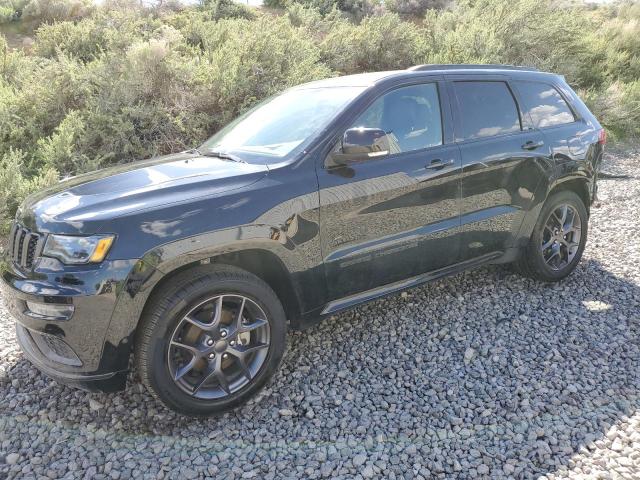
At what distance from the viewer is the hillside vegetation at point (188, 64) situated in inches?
265

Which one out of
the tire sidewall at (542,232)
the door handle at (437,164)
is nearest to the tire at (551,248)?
the tire sidewall at (542,232)

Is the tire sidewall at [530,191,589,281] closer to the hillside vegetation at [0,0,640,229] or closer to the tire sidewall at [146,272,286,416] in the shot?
the tire sidewall at [146,272,286,416]

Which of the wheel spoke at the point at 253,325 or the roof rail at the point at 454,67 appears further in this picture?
the roof rail at the point at 454,67

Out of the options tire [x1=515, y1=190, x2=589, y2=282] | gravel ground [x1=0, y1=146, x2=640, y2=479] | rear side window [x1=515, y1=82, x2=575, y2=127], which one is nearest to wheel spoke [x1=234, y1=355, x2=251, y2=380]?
gravel ground [x1=0, y1=146, x2=640, y2=479]

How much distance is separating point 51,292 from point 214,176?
1.03 meters

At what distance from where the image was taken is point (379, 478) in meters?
2.32

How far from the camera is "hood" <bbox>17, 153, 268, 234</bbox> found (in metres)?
2.44

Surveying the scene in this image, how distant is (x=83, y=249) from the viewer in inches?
92.4

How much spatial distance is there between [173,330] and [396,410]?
1.33 m

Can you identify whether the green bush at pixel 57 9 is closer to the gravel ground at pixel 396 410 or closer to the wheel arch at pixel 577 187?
the gravel ground at pixel 396 410

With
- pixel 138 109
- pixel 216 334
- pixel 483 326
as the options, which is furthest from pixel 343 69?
pixel 216 334

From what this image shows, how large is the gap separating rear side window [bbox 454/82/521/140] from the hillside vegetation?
15.0 ft

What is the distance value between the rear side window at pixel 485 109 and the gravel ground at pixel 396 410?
1414 mm

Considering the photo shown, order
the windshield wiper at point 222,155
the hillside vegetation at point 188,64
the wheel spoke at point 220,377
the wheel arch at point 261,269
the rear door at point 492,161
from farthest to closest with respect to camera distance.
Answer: the hillside vegetation at point 188,64 < the rear door at point 492,161 < the windshield wiper at point 222,155 < the wheel spoke at point 220,377 < the wheel arch at point 261,269
